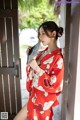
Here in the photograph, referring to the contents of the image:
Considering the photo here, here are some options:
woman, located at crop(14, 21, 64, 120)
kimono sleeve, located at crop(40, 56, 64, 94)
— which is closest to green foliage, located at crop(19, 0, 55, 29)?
woman, located at crop(14, 21, 64, 120)

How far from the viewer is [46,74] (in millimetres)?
1444

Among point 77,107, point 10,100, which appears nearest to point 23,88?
point 10,100

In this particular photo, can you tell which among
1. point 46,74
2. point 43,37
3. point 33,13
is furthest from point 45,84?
point 33,13

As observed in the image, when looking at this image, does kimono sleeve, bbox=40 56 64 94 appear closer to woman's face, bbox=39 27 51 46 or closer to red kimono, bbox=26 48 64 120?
red kimono, bbox=26 48 64 120

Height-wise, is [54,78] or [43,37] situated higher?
[43,37]

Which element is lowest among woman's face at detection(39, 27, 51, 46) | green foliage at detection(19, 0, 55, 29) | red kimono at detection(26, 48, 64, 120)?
red kimono at detection(26, 48, 64, 120)

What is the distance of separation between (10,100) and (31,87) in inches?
28.9

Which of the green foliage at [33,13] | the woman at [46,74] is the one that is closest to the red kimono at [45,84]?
the woman at [46,74]

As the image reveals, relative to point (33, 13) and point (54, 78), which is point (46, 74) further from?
point (33, 13)

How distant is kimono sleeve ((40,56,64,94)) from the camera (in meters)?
1.43

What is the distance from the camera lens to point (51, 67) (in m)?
1.44

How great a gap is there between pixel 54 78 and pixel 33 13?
47.5 inches

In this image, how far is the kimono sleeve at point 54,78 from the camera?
1.43 m

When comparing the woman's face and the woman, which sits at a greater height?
the woman's face
